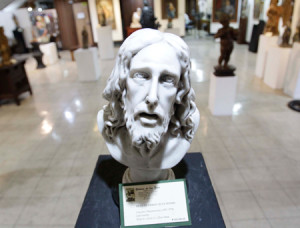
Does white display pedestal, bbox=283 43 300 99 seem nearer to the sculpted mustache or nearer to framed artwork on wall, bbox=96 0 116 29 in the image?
the sculpted mustache

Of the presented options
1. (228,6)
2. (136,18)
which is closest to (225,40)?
(136,18)

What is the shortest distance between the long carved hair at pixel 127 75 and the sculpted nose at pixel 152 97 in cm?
21

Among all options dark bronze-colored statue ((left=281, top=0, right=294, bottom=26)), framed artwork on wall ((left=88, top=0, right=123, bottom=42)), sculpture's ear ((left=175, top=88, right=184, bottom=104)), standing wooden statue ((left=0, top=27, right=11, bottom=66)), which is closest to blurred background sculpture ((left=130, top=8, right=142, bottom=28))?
framed artwork on wall ((left=88, top=0, right=123, bottom=42))

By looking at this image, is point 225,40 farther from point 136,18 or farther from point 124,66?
point 136,18

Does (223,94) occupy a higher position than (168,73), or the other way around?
(168,73)

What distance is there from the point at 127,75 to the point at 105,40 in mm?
8370

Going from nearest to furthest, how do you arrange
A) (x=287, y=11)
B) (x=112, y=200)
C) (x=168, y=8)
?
(x=112, y=200)
(x=287, y=11)
(x=168, y=8)

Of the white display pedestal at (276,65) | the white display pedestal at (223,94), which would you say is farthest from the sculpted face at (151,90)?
the white display pedestal at (276,65)

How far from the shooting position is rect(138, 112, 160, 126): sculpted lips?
4.36ft

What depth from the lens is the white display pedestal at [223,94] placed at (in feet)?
14.7

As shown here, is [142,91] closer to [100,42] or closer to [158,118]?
[158,118]

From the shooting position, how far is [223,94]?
14.8ft

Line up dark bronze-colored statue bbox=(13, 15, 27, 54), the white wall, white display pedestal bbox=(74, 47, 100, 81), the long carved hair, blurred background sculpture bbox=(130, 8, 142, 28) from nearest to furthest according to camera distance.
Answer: the long carved hair, white display pedestal bbox=(74, 47, 100, 81), blurred background sculpture bbox=(130, 8, 142, 28), dark bronze-colored statue bbox=(13, 15, 27, 54), the white wall

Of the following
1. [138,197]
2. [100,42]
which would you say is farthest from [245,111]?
[100,42]
